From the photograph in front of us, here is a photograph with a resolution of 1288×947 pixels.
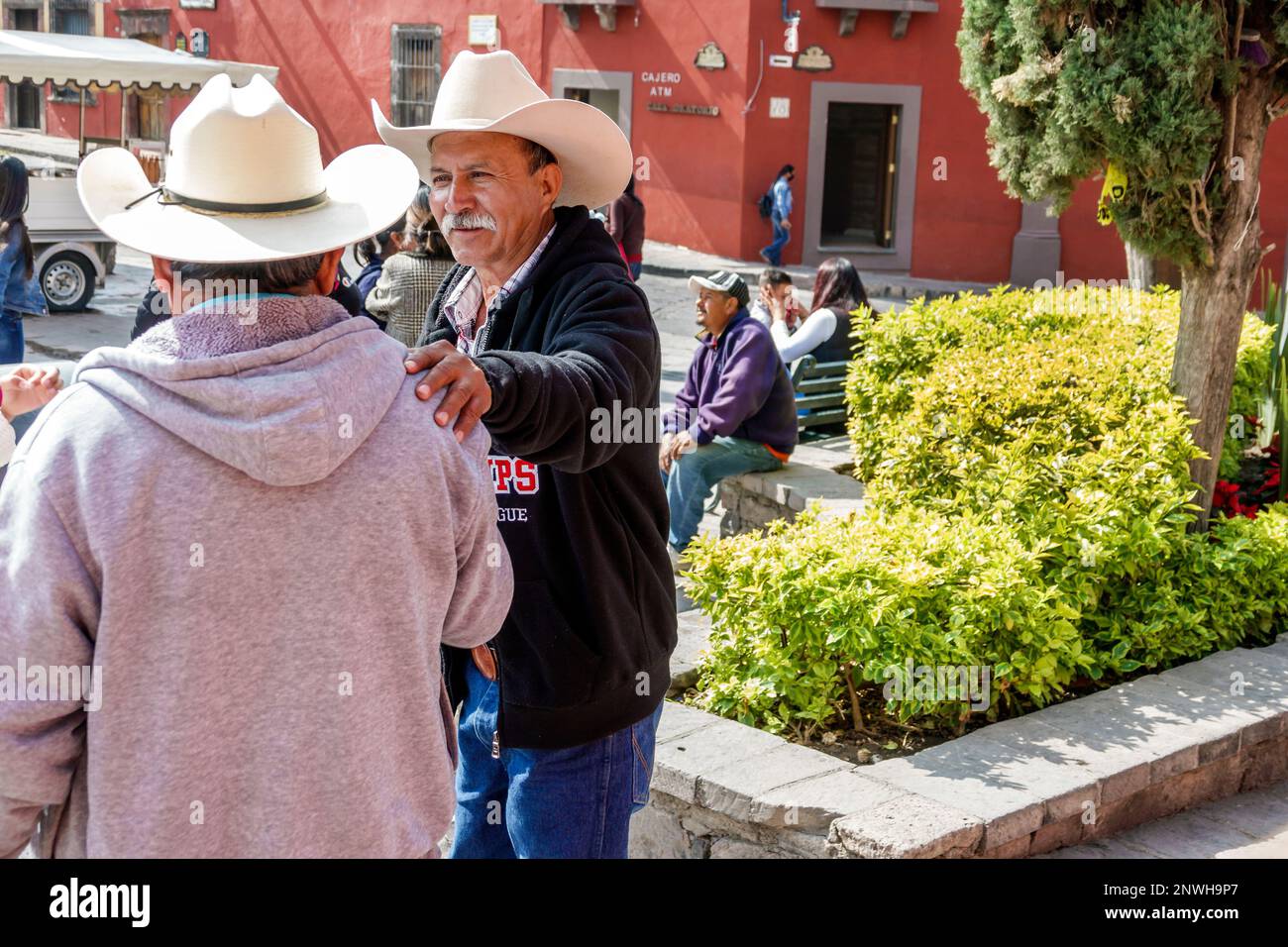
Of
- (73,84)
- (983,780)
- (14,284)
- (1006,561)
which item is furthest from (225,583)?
(73,84)

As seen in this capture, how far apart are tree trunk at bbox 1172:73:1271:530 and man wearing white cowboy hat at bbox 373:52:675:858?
3.13m

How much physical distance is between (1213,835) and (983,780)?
2.80 feet

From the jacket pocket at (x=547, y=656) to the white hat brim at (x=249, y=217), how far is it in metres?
0.85

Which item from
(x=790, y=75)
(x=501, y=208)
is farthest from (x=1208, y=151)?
(x=790, y=75)

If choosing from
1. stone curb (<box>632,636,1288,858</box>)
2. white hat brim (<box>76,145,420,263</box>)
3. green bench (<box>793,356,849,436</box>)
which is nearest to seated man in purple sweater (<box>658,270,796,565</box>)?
green bench (<box>793,356,849,436</box>)

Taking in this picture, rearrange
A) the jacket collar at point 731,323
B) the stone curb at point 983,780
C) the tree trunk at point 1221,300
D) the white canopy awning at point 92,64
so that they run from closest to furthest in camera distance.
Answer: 1. the stone curb at point 983,780
2. the tree trunk at point 1221,300
3. the jacket collar at point 731,323
4. the white canopy awning at point 92,64

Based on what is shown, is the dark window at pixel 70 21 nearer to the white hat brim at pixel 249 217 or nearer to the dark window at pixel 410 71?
the dark window at pixel 410 71

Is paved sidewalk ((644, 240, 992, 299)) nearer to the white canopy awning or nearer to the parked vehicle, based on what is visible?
the parked vehicle

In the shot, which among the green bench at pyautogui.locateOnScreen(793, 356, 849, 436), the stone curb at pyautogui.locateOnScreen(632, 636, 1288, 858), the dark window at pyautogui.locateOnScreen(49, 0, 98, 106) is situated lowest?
the stone curb at pyautogui.locateOnScreen(632, 636, 1288, 858)

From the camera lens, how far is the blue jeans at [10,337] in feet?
25.6

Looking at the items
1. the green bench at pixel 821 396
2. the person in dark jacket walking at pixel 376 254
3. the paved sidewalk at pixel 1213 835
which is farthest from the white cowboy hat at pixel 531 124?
the green bench at pixel 821 396

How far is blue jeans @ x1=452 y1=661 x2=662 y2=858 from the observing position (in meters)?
2.94
